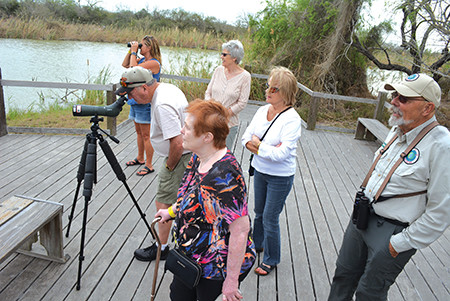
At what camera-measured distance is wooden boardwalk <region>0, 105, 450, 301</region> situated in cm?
223

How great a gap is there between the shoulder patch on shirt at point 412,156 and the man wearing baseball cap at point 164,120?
47.0 inches

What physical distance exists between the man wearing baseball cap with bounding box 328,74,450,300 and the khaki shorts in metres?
1.13

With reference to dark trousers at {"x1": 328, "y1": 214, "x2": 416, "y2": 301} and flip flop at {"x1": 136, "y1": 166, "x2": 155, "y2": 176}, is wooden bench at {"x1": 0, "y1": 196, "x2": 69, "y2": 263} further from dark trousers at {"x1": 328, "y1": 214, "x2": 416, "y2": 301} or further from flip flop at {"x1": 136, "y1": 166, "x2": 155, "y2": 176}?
dark trousers at {"x1": 328, "y1": 214, "x2": 416, "y2": 301}

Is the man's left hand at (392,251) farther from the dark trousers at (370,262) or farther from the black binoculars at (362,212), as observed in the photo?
the black binoculars at (362,212)

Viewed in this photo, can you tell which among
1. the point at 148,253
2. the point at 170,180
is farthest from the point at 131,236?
the point at 170,180

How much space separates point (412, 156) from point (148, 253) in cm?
182

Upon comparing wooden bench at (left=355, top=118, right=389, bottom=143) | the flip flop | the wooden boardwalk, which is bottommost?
the wooden boardwalk

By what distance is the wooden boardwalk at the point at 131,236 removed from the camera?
2234 mm

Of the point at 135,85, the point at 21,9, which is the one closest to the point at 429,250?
the point at 135,85

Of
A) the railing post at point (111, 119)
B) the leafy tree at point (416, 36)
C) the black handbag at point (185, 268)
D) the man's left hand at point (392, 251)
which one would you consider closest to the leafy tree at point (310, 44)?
the leafy tree at point (416, 36)

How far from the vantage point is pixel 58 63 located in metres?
9.80

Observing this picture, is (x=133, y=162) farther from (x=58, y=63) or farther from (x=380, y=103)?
(x=58, y=63)

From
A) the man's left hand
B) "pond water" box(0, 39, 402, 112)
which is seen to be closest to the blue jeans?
the man's left hand

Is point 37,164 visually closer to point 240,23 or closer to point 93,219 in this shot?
point 93,219
